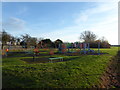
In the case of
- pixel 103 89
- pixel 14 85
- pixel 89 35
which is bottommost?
pixel 103 89

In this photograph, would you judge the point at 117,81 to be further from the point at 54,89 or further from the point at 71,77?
the point at 54,89

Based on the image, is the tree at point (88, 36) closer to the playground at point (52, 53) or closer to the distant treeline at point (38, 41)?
the distant treeline at point (38, 41)

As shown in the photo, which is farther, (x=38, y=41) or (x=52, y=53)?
(x=38, y=41)

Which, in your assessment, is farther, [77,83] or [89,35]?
[89,35]

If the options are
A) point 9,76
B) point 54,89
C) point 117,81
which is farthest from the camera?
point 117,81

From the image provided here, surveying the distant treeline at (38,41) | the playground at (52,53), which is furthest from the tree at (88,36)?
the playground at (52,53)

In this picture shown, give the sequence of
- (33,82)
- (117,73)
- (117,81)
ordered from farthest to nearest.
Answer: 1. (117,73)
2. (117,81)
3. (33,82)

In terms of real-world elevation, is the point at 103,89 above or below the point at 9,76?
below

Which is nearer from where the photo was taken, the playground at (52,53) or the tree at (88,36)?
the playground at (52,53)

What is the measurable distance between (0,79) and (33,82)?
1852 millimetres

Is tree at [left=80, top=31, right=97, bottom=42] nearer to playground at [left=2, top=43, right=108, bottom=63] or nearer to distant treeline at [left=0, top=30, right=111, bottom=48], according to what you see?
distant treeline at [left=0, top=30, right=111, bottom=48]

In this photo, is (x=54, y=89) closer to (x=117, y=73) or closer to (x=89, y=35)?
(x=117, y=73)

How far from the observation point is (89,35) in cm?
6694

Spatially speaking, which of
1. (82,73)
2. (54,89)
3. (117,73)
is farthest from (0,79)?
(117,73)
